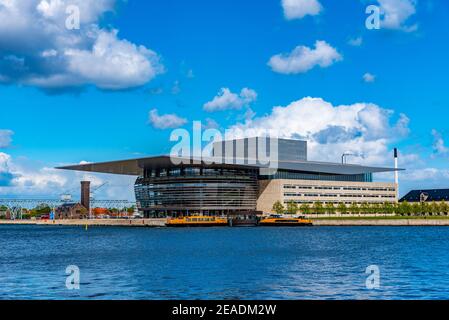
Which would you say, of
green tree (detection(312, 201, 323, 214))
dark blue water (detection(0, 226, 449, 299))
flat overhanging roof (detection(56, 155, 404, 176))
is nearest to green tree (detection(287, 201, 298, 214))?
green tree (detection(312, 201, 323, 214))

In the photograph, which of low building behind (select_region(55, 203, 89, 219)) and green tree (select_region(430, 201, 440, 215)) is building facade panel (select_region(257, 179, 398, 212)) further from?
low building behind (select_region(55, 203, 89, 219))

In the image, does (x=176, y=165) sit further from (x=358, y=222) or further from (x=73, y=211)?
(x=73, y=211)

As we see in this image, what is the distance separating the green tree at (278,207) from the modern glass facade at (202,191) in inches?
243

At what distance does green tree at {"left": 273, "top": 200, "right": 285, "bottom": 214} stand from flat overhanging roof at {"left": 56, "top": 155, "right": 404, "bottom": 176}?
334 inches

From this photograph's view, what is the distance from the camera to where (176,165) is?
115188 millimetres

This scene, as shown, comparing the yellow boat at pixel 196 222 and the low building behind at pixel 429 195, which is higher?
the low building behind at pixel 429 195

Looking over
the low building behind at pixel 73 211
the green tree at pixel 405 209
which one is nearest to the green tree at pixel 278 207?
the green tree at pixel 405 209

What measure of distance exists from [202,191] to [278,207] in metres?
15.3

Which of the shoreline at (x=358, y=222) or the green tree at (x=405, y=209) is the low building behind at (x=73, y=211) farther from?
the green tree at (x=405, y=209)

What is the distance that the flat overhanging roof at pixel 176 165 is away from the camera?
11143 centimetres

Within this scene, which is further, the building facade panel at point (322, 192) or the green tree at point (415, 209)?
the building facade panel at point (322, 192)

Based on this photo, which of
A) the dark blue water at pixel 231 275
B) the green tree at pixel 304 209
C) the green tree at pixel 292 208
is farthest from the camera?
the green tree at pixel 292 208

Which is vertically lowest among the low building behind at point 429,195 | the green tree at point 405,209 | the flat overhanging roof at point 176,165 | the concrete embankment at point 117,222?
the concrete embankment at point 117,222

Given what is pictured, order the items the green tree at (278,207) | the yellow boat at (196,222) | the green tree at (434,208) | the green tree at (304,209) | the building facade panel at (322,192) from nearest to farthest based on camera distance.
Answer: the yellow boat at (196,222), the green tree at (304,209), the green tree at (278,207), the green tree at (434,208), the building facade panel at (322,192)
